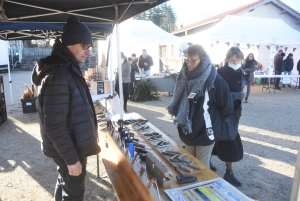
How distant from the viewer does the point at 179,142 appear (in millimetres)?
4605

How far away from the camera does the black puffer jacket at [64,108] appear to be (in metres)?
1.57

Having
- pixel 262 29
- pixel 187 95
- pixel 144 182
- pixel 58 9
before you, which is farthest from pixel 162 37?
pixel 144 182

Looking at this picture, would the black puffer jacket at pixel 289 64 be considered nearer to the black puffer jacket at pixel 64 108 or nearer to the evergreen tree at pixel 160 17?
the black puffer jacket at pixel 64 108

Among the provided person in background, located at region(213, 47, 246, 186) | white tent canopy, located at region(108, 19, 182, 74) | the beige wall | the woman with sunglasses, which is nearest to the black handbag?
the woman with sunglasses

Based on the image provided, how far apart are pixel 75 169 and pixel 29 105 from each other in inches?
230

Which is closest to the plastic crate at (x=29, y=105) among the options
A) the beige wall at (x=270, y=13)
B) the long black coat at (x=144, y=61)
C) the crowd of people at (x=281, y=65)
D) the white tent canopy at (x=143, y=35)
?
the white tent canopy at (x=143, y=35)

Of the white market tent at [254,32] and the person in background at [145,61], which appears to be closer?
the white market tent at [254,32]

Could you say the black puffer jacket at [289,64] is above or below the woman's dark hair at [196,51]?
above

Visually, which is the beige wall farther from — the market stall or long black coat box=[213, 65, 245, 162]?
the market stall

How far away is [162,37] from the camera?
10.8 m

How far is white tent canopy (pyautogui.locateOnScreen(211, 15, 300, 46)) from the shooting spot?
368 inches

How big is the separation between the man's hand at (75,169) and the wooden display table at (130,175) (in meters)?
0.45

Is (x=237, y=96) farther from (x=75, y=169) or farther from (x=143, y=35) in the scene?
(x=143, y=35)

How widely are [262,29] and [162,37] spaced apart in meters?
4.35
